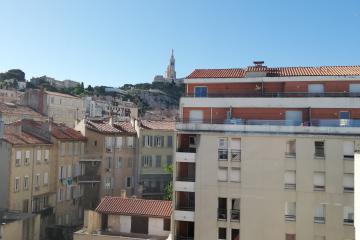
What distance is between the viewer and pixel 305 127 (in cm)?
3341

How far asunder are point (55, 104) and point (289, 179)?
6245cm

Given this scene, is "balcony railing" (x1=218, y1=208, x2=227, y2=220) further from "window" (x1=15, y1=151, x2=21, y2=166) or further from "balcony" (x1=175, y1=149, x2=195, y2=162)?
"window" (x1=15, y1=151, x2=21, y2=166)

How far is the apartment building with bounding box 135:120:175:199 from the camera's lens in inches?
2361

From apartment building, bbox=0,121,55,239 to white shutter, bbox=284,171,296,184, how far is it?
24179mm

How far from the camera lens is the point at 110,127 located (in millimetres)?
59438

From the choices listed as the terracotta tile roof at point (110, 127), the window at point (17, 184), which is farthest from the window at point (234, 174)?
the terracotta tile roof at point (110, 127)

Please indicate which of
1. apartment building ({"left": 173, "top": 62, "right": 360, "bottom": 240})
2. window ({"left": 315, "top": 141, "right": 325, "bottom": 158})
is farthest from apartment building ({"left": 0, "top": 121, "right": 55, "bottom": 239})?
window ({"left": 315, "top": 141, "right": 325, "bottom": 158})

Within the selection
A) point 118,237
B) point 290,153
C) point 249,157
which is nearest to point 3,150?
point 118,237

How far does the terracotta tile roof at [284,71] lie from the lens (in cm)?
3649

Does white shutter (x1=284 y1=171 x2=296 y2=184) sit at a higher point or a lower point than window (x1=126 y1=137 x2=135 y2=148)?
lower

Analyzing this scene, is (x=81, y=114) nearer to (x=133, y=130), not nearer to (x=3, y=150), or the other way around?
(x=133, y=130)

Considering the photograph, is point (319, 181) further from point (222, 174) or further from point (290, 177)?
point (222, 174)

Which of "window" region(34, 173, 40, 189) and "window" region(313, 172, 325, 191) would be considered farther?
"window" region(34, 173, 40, 189)

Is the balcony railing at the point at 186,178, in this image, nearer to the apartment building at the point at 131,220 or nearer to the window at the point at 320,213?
the apartment building at the point at 131,220
